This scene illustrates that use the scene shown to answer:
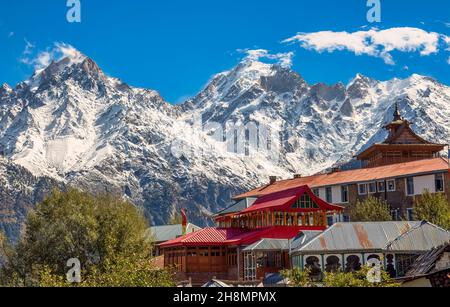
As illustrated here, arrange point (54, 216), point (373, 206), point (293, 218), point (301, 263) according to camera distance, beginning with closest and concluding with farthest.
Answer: point (301, 263) → point (54, 216) → point (293, 218) → point (373, 206)

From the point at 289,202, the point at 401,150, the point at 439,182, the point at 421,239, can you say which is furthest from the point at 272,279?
the point at 401,150

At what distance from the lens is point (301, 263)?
211 ft

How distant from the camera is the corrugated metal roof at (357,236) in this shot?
64625mm

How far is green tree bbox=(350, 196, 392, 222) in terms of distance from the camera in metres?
86.6

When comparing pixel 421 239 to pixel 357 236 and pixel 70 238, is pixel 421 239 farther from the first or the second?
pixel 70 238

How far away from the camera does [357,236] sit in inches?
2625

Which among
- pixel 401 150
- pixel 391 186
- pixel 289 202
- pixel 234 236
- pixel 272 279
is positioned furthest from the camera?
pixel 401 150

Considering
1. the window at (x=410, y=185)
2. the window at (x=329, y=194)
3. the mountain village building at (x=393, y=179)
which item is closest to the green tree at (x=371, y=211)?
the mountain village building at (x=393, y=179)

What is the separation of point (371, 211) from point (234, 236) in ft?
56.8
